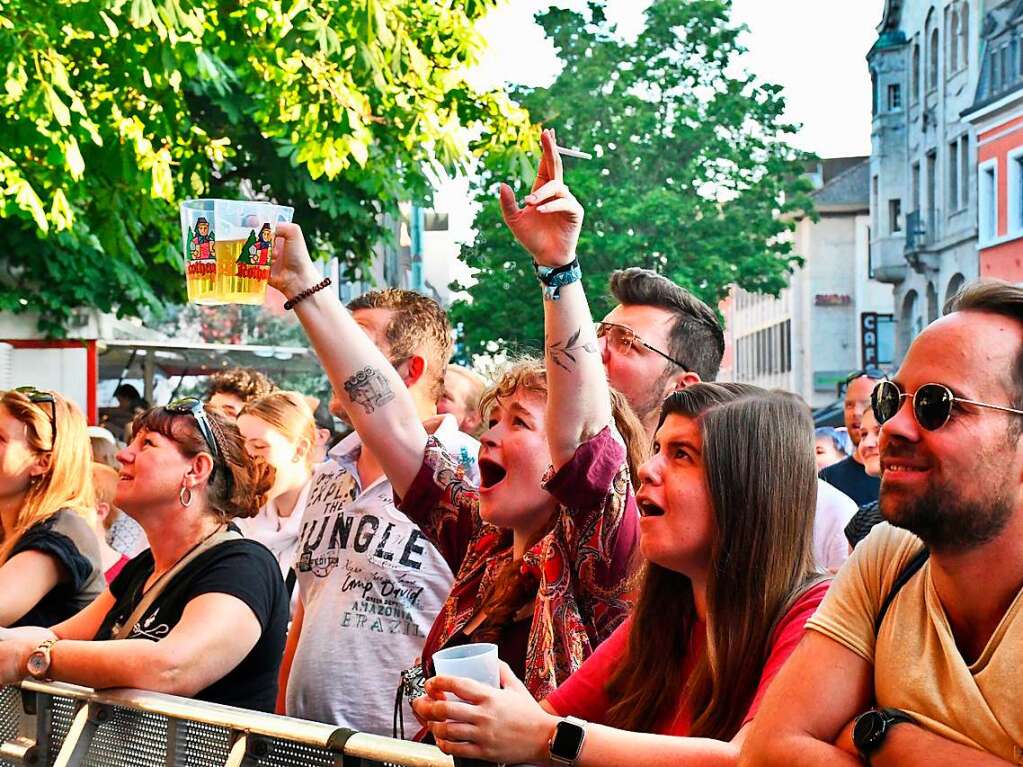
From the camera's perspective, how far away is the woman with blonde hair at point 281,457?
20.0ft

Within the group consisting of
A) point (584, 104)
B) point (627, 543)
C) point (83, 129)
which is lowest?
point (627, 543)

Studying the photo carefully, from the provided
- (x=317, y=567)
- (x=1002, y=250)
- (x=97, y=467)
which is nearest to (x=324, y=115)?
(x=97, y=467)

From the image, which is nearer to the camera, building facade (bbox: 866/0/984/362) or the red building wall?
the red building wall

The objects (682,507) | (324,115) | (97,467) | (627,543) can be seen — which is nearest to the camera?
(682,507)

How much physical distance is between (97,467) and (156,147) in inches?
184

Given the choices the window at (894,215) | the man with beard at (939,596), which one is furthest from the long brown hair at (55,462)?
the window at (894,215)

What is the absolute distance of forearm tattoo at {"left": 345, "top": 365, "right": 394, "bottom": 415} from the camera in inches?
162

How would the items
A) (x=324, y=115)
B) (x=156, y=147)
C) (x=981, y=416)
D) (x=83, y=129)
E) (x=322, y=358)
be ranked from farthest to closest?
(x=156, y=147), (x=324, y=115), (x=83, y=129), (x=322, y=358), (x=981, y=416)

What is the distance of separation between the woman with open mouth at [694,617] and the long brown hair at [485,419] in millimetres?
386

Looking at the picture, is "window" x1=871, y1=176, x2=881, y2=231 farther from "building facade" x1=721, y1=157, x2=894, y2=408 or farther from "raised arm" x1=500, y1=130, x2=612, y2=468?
"raised arm" x1=500, y1=130, x2=612, y2=468

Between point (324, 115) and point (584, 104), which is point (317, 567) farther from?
point (584, 104)

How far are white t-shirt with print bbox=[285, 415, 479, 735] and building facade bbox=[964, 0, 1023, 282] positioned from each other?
36.6 meters

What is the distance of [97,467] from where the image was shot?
729 centimetres

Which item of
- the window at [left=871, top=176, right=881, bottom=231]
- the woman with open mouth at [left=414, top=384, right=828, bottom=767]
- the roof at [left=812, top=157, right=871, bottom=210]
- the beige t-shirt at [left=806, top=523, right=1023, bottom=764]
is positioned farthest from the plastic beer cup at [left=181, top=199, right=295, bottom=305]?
the roof at [left=812, top=157, right=871, bottom=210]
